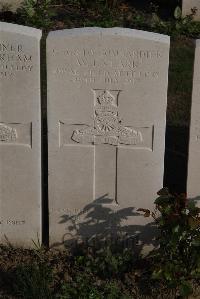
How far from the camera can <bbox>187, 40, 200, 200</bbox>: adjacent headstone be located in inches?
204

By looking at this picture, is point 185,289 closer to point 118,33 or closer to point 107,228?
point 107,228

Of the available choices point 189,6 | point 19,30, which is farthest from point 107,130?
point 189,6

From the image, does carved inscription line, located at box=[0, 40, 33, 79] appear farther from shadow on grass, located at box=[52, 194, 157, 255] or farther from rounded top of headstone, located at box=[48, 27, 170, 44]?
shadow on grass, located at box=[52, 194, 157, 255]

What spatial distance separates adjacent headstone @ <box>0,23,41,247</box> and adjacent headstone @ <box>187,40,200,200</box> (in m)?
1.25

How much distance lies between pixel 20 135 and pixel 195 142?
1.45 metres

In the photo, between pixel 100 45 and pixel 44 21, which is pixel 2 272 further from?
pixel 44 21

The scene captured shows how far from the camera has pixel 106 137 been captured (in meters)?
5.43

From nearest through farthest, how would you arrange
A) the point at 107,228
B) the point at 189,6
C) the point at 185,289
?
the point at 185,289, the point at 107,228, the point at 189,6

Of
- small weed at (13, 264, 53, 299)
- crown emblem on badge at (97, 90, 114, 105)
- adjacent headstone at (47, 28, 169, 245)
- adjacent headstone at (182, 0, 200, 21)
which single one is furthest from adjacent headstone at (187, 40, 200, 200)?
adjacent headstone at (182, 0, 200, 21)

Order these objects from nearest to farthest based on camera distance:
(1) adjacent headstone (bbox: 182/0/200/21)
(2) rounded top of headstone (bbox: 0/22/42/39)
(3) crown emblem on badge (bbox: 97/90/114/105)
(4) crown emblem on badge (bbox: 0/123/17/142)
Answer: (2) rounded top of headstone (bbox: 0/22/42/39)
(3) crown emblem on badge (bbox: 97/90/114/105)
(4) crown emblem on badge (bbox: 0/123/17/142)
(1) adjacent headstone (bbox: 182/0/200/21)

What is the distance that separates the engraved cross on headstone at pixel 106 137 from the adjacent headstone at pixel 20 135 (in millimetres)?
406

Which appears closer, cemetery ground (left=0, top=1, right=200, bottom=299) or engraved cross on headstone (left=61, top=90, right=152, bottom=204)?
cemetery ground (left=0, top=1, right=200, bottom=299)

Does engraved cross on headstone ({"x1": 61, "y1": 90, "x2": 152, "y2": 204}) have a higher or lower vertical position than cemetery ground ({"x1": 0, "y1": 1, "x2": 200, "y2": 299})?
higher

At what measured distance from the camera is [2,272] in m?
5.46
